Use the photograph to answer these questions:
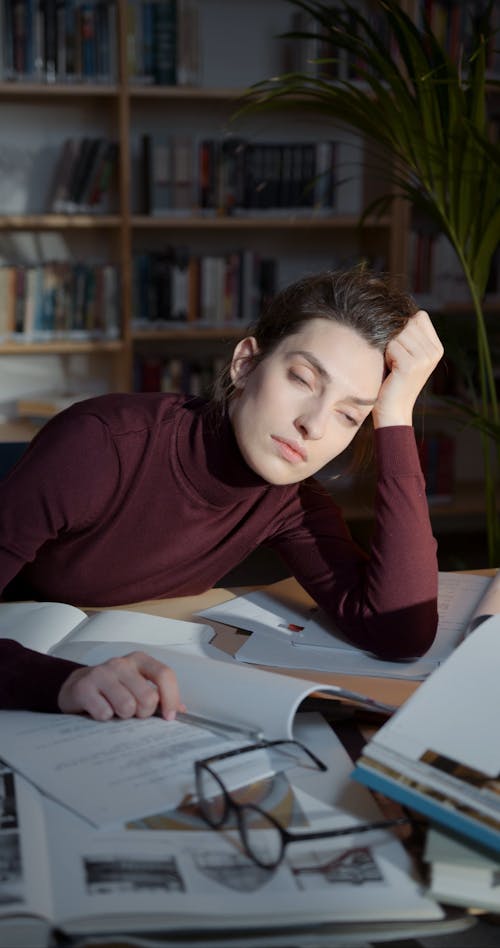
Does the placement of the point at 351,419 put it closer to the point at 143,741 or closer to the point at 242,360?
the point at 242,360

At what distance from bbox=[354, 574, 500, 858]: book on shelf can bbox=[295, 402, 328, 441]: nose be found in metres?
0.37

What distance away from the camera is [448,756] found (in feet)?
2.44

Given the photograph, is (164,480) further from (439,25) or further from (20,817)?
(439,25)

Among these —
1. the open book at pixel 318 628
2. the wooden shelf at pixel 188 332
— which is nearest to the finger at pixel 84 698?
the open book at pixel 318 628

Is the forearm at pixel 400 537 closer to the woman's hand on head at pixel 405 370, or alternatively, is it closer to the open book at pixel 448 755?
the woman's hand on head at pixel 405 370

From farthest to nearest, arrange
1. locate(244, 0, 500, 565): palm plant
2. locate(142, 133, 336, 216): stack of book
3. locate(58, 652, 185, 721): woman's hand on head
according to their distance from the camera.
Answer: locate(142, 133, 336, 216): stack of book
locate(244, 0, 500, 565): palm plant
locate(58, 652, 185, 721): woman's hand on head

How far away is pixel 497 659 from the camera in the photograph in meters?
0.86

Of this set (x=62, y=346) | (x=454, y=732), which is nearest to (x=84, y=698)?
(x=454, y=732)

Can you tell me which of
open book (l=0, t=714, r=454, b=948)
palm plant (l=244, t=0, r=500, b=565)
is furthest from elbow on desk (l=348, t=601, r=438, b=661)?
palm plant (l=244, t=0, r=500, b=565)

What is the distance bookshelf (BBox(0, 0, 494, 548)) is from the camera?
3539mm

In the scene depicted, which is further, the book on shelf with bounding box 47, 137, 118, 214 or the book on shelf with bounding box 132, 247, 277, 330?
the book on shelf with bounding box 132, 247, 277, 330

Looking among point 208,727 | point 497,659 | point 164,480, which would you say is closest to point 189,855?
point 208,727

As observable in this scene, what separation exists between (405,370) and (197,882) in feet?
2.49

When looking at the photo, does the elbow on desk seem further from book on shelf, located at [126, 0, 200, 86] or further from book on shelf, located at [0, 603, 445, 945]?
book on shelf, located at [126, 0, 200, 86]
